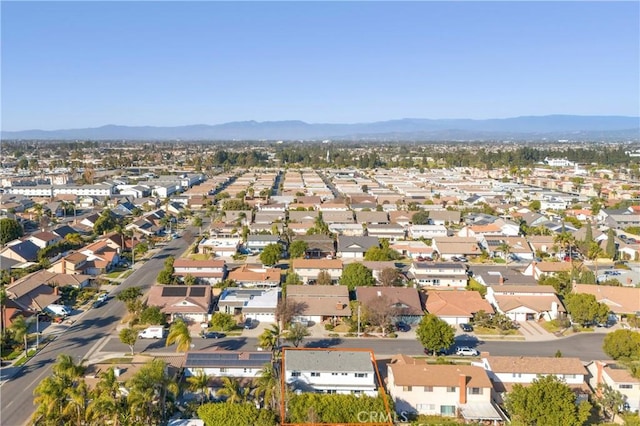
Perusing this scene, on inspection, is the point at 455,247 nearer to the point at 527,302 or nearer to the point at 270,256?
the point at 527,302

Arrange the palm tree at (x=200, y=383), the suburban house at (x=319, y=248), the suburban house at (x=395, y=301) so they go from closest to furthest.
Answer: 1. the palm tree at (x=200, y=383)
2. the suburban house at (x=395, y=301)
3. the suburban house at (x=319, y=248)

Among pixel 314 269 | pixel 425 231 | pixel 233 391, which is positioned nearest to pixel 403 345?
pixel 233 391

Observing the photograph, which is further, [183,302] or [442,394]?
[183,302]

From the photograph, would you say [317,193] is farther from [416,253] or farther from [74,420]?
[74,420]

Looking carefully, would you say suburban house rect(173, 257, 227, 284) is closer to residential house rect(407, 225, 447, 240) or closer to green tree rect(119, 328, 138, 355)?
green tree rect(119, 328, 138, 355)

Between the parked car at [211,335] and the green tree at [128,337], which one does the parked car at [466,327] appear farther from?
the green tree at [128,337]

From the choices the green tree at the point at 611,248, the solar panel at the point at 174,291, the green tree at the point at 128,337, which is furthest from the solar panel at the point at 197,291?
the green tree at the point at 611,248
